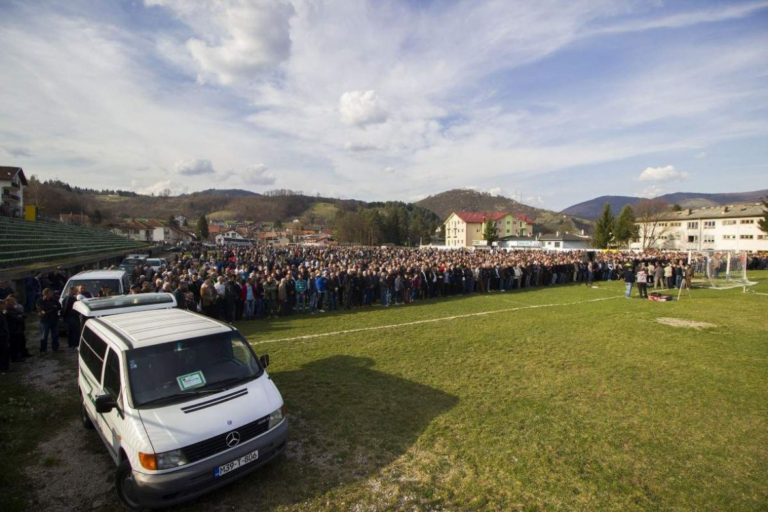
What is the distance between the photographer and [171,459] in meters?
3.87

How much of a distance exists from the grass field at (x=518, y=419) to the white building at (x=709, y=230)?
63.8 metres

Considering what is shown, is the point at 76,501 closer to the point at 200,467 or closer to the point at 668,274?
the point at 200,467

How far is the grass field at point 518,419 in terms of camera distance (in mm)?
4277

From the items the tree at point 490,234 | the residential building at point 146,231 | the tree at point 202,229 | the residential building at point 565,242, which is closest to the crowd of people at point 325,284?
the residential building at point 565,242

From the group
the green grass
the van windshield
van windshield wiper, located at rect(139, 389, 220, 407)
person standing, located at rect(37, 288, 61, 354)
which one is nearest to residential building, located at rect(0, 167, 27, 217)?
person standing, located at rect(37, 288, 61, 354)

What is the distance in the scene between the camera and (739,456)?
4.94 metres

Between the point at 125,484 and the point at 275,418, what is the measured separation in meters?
1.62

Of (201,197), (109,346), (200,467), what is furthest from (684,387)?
(201,197)

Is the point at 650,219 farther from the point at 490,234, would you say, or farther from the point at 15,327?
the point at 15,327

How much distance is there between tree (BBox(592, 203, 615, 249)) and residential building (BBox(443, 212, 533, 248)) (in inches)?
946

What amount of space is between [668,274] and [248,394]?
980 inches

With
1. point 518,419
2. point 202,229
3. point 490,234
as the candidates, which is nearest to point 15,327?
point 518,419

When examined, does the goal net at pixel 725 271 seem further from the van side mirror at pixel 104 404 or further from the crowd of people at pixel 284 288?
the van side mirror at pixel 104 404

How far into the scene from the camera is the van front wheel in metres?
3.94
